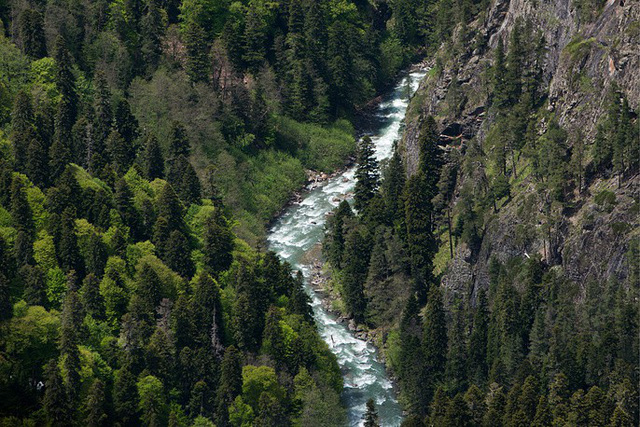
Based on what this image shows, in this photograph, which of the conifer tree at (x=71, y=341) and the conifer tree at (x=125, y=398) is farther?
the conifer tree at (x=125, y=398)

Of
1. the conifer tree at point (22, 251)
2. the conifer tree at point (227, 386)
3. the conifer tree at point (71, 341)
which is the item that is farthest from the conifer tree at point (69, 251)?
the conifer tree at point (227, 386)

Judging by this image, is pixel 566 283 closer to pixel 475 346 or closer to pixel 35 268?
pixel 475 346

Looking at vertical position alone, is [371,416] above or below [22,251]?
below

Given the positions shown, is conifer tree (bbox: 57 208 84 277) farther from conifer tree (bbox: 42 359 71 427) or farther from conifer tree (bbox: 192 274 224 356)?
conifer tree (bbox: 42 359 71 427)

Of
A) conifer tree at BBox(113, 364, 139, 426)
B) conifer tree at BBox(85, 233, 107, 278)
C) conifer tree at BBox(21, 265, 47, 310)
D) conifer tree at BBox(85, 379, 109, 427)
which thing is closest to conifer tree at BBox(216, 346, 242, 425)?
conifer tree at BBox(113, 364, 139, 426)

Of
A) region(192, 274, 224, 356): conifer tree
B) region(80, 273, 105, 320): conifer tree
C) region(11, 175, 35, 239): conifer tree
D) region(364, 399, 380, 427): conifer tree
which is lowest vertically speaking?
region(364, 399, 380, 427): conifer tree

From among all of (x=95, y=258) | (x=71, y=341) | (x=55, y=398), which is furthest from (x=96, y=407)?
(x=95, y=258)

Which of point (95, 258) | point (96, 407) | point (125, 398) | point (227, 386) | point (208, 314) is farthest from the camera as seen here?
point (95, 258)

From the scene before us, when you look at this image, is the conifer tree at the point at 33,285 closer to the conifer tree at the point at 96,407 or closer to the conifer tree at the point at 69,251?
the conifer tree at the point at 69,251

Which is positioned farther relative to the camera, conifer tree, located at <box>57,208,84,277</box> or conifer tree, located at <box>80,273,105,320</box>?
conifer tree, located at <box>57,208,84,277</box>

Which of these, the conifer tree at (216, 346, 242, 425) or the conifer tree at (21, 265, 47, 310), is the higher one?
the conifer tree at (21, 265, 47, 310)

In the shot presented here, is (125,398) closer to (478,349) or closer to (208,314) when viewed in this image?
(208,314)

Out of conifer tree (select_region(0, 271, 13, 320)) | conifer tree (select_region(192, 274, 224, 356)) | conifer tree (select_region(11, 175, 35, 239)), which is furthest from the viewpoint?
conifer tree (select_region(11, 175, 35, 239))
